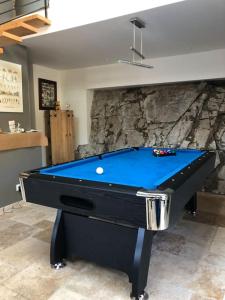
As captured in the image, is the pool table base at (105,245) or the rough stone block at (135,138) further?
the rough stone block at (135,138)

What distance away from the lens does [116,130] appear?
5359 millimetres

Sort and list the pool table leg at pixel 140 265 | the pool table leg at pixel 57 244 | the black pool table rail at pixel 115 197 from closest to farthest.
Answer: the black pool table rail at pixel 115 197 → the pool table leg at pixel 140 265 → the pool table leg at pixel 57 244


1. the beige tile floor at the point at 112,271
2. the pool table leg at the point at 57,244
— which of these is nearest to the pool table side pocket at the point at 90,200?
the pool table leg at the point at 57,244

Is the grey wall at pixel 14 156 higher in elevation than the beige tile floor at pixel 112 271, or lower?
higher

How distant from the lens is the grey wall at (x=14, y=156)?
338 centimetres

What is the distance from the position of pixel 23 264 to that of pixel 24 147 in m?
1.88

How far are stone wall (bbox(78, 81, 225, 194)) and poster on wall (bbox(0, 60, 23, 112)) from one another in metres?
2.16

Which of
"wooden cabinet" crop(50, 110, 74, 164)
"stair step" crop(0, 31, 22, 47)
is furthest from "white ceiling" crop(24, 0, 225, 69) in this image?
"wooden cabinet" crop(50, 110, 74, 164)

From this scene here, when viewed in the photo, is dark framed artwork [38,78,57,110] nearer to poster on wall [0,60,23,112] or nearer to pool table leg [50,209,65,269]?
poster on wall [0,60,23,112]

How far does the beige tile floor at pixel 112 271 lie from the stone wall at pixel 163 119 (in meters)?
1.91

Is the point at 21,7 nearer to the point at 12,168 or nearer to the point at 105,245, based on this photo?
the point at 12,168

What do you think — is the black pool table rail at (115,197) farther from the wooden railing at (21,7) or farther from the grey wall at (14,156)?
the wooden railing at (21,7)

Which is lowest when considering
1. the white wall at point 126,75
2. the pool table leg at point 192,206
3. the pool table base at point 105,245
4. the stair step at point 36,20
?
the pool table leg at point 192,206

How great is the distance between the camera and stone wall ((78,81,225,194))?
4355mm
